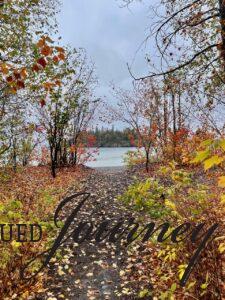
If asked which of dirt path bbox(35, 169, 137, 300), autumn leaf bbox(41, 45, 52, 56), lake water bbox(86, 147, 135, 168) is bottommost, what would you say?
dirt path bbox(35, 169, 137, 300)

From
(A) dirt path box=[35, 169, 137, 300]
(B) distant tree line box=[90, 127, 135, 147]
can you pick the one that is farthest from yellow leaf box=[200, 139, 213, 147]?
(B) distant tree line box=[90, 127, 135, 147]

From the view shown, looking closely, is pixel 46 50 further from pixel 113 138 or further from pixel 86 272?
pixel 113 138

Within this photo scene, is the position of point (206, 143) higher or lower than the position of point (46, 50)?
lower

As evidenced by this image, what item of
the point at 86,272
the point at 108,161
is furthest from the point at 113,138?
the point at 86,272

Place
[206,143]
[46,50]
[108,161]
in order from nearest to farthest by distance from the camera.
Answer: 1. [206,143]
2. [46,50]
3. [108,161]

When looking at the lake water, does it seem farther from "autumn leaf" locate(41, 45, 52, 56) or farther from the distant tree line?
"autumn leaf" locate(41, 45, 52, 56)

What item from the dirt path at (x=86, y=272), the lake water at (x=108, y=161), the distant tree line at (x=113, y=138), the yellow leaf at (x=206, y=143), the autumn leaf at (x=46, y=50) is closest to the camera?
the yellow leaf at (x=206, y=143)

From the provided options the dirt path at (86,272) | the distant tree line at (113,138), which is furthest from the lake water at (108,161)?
the dirt path at (86,272)

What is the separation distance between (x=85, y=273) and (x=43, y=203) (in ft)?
17.7

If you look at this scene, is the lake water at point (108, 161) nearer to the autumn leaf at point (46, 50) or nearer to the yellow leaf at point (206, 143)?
the autumn leaf at point (46, 50)

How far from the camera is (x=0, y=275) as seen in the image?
21.0ft

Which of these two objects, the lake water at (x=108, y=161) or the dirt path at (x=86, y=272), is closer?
the dirt path at (x=86, y=272)

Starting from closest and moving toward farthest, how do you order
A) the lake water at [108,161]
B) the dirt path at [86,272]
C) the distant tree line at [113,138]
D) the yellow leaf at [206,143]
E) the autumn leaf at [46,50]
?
the yellow leaf at [206,143] < the autumn leaf at [46,50] < the dirt path at [86,272] < the lake water at [108,161] < the distant tree line at [113,138]

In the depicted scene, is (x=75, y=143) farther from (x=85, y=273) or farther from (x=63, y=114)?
(x=85, y=273)
